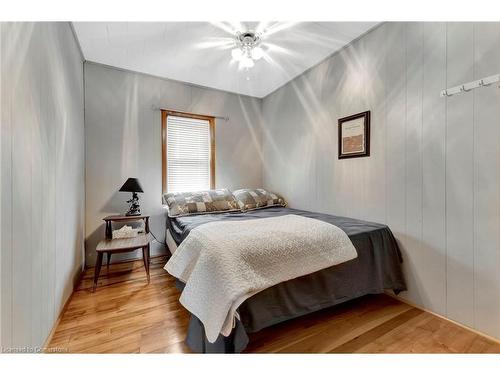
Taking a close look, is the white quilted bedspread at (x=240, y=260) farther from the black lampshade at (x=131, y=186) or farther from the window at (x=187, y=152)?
the window at (x=187, y=152)

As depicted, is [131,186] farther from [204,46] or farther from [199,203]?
[204,46]

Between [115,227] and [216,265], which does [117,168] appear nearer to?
[115,227]

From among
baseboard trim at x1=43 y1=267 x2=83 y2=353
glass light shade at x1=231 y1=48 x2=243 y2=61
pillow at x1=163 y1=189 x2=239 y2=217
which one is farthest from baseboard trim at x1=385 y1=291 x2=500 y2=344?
glass light shade at x1=231 y1=48 x2=243 y2=61

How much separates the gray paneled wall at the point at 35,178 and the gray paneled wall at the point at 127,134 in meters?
0.70

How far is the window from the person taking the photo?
3068 millimetres

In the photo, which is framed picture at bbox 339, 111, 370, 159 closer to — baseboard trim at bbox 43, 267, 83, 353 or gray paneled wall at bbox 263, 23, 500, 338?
gray paneled wall at bbox 263, 23, 500, 338

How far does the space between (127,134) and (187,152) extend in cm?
81

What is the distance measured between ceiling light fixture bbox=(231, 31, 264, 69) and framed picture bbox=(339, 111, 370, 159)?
3.92 ft

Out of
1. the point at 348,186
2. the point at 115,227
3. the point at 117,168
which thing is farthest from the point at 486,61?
the point at 115,227

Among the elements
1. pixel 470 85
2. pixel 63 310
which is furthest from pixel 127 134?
pixel 470 85

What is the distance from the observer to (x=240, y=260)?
1.26m

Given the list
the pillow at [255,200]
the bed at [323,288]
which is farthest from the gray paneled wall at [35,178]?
the pillow at [255,200]

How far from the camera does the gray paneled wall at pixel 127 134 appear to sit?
104 inches
